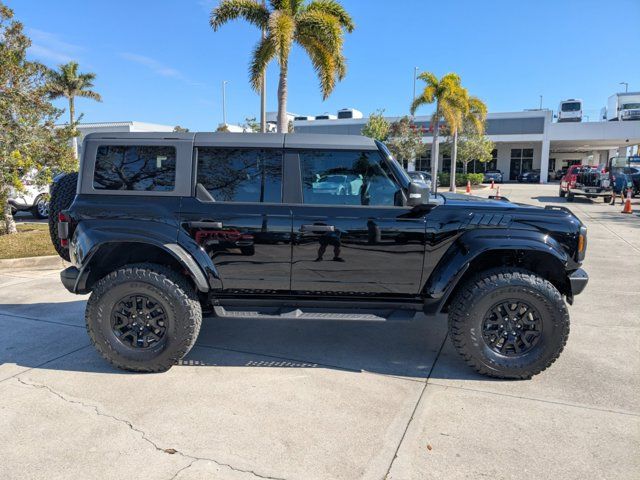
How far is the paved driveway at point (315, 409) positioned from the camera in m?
2.61

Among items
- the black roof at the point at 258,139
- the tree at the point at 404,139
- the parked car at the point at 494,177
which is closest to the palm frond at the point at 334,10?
the black roof at the point at 258,139

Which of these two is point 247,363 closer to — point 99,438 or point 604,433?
point 99,438

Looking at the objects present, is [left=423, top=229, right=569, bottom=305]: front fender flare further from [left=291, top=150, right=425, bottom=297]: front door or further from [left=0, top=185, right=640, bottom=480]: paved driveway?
[left=0, top=185, right=640, bottom=480]: paved driveway

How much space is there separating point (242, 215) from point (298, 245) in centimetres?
51

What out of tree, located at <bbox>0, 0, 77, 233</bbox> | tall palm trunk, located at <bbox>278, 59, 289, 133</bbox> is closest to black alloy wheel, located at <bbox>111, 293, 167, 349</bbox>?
tree, located at <bbox>0, 0, 77, 233</bbox>

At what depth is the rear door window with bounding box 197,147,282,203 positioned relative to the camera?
3.74 meters

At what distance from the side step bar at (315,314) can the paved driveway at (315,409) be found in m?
0.47

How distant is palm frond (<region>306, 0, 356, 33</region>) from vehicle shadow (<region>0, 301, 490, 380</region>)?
11552 millimetres

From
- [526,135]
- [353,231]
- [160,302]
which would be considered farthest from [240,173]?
[526,135]

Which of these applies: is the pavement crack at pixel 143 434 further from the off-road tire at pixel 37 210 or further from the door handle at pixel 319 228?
the off-road tire at pixel 37 210

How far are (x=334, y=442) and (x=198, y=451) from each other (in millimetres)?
815

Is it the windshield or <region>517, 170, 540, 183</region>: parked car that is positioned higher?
the windshield

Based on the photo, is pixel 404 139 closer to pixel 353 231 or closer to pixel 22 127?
pixel 22 127

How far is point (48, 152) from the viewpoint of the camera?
942 cm
